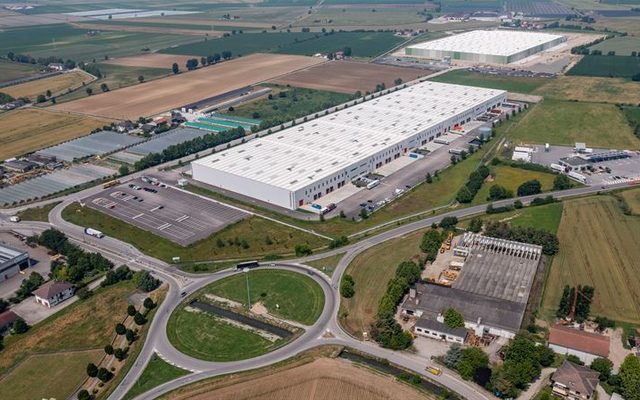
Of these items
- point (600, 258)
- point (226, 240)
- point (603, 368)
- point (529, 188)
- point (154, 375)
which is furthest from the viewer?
point (529, 188)

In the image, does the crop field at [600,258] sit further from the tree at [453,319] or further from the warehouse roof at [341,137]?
the warehouse roof at [341,137]

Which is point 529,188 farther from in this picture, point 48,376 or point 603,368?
point 48,376

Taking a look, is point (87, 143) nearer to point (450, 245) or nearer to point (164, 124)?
point (164, 124)

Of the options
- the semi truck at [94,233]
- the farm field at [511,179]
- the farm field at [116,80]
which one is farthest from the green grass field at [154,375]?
the farm field at [116,80]

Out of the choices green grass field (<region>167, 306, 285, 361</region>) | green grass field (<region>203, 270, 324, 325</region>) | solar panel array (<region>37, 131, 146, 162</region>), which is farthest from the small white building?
solar panel array (<region>37, 131, 146, 162</region>)

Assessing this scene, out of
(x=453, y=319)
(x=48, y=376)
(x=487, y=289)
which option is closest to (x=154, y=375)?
(x=48, y=376)

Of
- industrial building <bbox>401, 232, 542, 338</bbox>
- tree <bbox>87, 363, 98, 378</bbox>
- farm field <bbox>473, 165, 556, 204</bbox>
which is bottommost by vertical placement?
tree <bbox>87, 363, 98, 378</bbox>

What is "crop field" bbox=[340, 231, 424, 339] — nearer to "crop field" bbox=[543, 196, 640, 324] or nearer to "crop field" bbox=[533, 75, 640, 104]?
"crop field" bbox=[543, 196, 640, 324]

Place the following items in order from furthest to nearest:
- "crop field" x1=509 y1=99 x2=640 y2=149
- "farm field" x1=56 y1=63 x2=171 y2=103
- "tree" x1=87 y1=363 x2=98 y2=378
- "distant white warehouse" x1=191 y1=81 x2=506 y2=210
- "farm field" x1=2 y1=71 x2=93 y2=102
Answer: "farm field" x1=2 y1=71 x2=93 y2=102 → "farm field" x1=56 y1=63 x2=171 y2=103 → "crop field" x1=509 y1=99 x2=640 y2=149 → "distant white warehouse" x1=191 y1=81 x2=506 y2=210 → "tree" x1=87 y1=363 x2=98 y2=378
